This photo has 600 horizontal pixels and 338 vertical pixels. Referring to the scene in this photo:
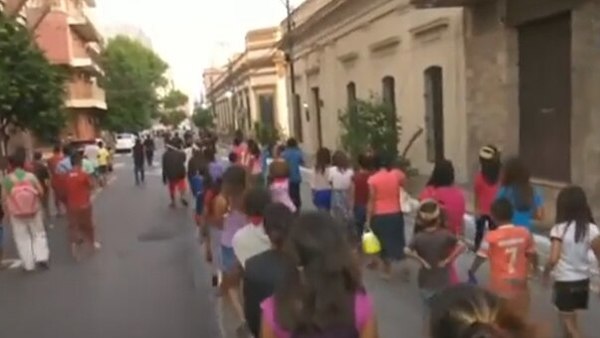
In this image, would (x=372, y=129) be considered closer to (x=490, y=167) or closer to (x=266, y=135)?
(x=490, y=167)

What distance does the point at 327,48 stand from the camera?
3266 cm

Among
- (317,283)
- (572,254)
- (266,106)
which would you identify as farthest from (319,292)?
(266,106)

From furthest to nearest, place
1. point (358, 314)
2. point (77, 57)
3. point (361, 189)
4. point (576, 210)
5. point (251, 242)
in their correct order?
point (77, 57), point (361, 189), point (576, 210), point (251, 242), point (358, 314)

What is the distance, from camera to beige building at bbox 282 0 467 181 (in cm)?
1909

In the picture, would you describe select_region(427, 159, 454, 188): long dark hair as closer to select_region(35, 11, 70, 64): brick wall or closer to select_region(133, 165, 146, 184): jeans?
select_region(133, 165, 146, 184): jeans

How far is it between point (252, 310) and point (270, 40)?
5826 cm

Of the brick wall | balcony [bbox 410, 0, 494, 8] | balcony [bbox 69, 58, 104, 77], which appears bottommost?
balcony [bbox 410, 0, 494, 8]

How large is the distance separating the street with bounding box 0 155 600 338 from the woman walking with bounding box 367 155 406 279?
0.44 meters

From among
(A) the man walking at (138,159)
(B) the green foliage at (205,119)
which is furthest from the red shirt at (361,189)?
(B) the green foliage at (205,119)

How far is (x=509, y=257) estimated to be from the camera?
611 centimetres

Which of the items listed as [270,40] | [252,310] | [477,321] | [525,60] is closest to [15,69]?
[525,60]

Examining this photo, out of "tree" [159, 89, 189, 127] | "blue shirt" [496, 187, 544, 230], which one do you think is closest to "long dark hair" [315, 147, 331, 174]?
"blue shirt" [496, 187, 544, 230]

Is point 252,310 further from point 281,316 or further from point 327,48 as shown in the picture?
point 327,48

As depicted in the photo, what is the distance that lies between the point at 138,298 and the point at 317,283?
693cm
